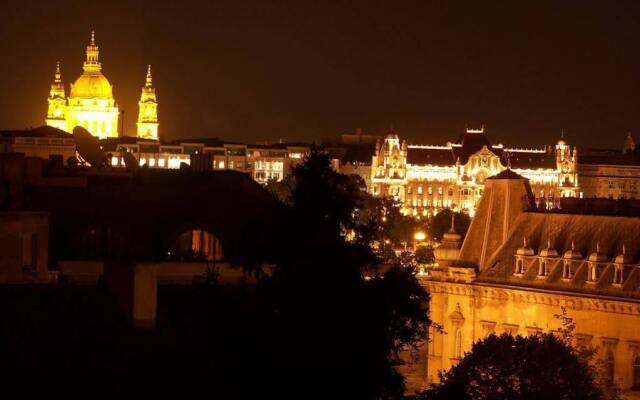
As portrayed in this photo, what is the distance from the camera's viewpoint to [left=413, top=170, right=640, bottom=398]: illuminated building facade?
71438 millimetres

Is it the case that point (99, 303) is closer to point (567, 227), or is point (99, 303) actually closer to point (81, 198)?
point (81, 198)

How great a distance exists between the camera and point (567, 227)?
7681cm

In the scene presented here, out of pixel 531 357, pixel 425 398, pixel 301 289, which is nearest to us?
pixel 301 289

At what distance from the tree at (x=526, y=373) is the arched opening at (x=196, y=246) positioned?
38.1ft

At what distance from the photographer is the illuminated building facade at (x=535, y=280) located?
71438 millimetres

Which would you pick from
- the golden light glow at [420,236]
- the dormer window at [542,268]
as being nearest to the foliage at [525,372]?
the dormer window at [542,268]

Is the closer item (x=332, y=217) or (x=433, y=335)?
(x=332, y=217)

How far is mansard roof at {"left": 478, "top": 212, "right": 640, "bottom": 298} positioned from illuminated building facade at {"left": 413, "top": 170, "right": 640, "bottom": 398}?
36 mm

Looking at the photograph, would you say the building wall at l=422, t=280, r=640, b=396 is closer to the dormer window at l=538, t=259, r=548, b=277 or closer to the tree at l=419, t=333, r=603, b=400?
the dormer window at l=538, t=259, r=548, b=277

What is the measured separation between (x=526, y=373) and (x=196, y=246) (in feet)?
51.7

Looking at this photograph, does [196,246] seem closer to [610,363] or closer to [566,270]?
[610,363]

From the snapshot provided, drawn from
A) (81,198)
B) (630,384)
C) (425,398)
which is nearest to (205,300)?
(425,398)

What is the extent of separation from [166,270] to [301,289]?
21.9ft

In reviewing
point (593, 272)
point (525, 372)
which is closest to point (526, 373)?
point (525, 372)
